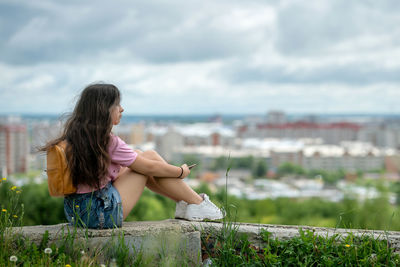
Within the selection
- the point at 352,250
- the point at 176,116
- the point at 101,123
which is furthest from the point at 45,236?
the point at 176,116

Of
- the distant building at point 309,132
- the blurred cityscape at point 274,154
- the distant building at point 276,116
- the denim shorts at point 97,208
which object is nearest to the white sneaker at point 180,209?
the denim shorts at point 97,208

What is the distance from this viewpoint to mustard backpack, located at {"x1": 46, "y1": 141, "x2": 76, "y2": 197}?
7.02 feet

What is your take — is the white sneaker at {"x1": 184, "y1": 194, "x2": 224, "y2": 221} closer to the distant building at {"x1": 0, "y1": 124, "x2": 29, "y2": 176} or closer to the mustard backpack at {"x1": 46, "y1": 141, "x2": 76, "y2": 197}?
the mustard backpack at {"x1": 46, "y1": 141, "x2": 76, "y2": 197}

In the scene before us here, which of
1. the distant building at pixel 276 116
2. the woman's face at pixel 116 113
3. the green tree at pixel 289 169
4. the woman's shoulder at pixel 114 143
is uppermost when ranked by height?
the distant building at pixel 276 116

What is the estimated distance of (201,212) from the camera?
2.45 metres

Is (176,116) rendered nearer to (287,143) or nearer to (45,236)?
(287,143)

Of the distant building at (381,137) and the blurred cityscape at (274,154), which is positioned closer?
the blurred cityscape at (274,154)

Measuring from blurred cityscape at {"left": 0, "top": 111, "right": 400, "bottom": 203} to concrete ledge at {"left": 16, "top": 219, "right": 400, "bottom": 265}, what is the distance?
114 ft

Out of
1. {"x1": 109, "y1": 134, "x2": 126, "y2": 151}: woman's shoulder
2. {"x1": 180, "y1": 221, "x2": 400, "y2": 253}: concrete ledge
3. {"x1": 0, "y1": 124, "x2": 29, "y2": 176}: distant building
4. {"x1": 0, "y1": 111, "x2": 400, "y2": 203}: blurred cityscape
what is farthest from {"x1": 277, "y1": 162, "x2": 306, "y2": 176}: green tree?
{"x1": 109, "y1": 134, "x2": 126, "y2": 151}: woman's shoulder

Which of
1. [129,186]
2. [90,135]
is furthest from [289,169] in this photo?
[90,135]

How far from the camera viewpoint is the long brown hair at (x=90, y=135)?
218cm

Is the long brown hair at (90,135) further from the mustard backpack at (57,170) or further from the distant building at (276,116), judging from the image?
the distant building at (276,116)

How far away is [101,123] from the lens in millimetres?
2240

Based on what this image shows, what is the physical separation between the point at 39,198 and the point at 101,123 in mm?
7729
